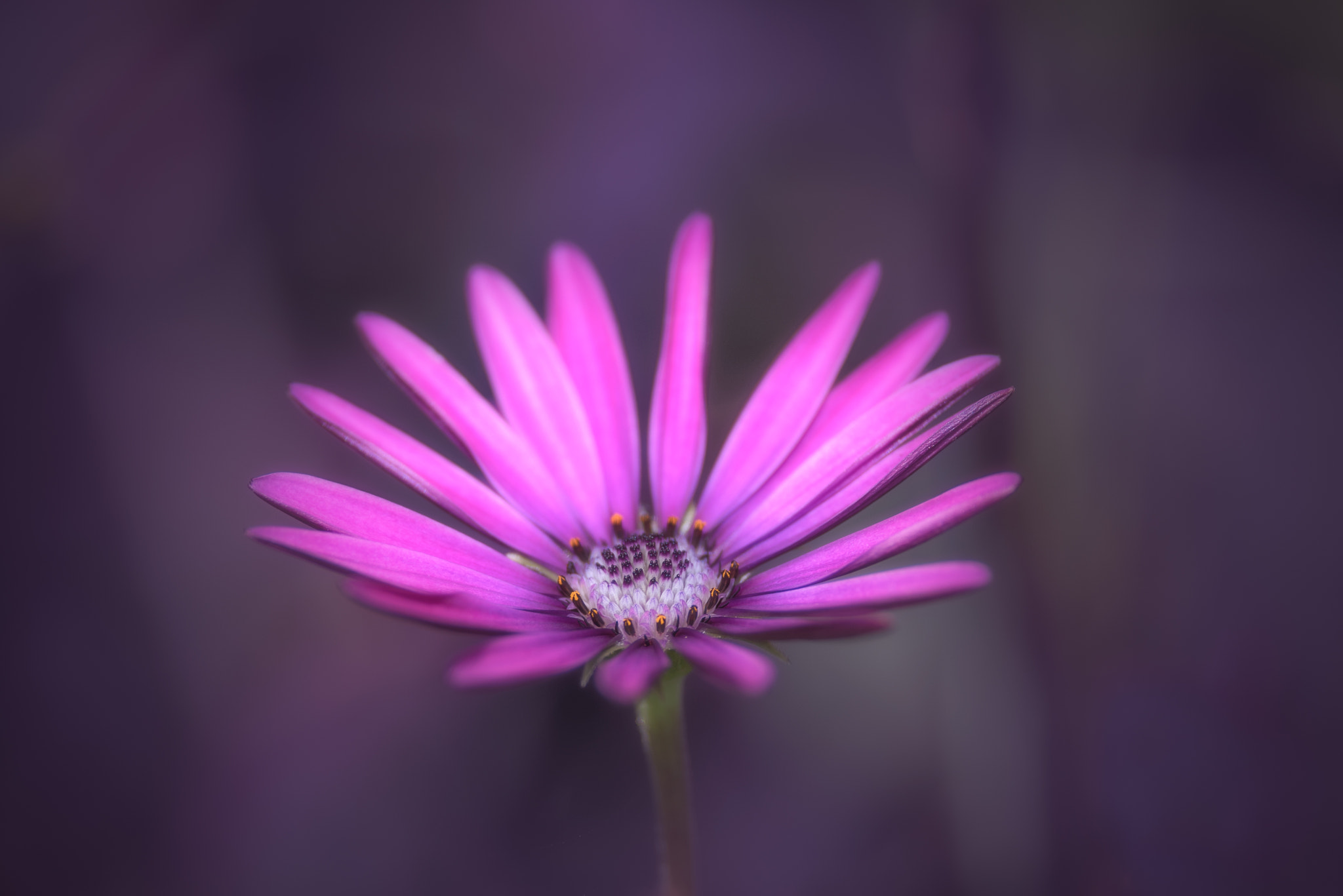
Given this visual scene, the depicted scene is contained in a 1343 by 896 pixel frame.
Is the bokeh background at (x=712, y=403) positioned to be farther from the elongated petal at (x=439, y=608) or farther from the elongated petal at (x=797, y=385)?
the elongated petal at (x=439, y=608)

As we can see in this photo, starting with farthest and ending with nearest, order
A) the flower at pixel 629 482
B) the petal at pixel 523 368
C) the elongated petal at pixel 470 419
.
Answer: the petal at pixel 523 368 → the elongated petal at pixel 470 419 → the flower at pixel 629 482

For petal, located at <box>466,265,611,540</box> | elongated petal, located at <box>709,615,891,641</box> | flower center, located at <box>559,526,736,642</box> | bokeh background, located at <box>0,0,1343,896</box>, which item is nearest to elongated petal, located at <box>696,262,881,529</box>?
flower center, located at <box>559,526,736,642</box>

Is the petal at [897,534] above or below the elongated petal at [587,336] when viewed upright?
below

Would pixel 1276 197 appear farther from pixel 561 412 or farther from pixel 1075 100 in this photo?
pixel 561 412

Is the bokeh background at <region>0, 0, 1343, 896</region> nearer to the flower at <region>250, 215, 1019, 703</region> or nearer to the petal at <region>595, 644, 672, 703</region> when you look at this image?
the flower at <region>250, 215, 1019, 703</region>

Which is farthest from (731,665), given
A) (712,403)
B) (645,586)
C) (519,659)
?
(712,403)

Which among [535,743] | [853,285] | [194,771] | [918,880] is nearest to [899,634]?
[918,880]

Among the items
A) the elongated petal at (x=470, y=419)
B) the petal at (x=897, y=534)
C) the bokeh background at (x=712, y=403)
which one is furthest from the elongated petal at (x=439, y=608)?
the bokeh background at (x=712, y=403)
